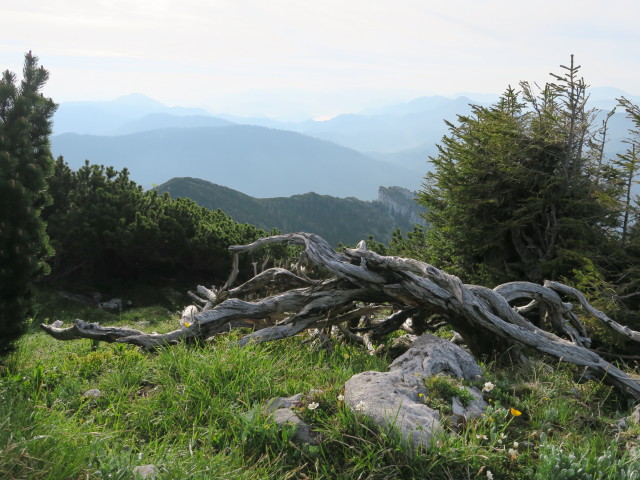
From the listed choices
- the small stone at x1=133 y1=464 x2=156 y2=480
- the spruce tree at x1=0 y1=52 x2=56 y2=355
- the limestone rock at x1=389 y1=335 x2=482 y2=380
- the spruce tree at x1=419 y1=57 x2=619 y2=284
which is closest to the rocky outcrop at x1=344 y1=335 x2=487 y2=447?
the limestone rock at x1=389 y1=335 x2=482 y2=380

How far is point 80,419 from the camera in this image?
3660mm

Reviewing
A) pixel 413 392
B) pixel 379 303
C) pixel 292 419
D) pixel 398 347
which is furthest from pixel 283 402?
pixel 379 303

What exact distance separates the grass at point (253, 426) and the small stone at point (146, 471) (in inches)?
1.7

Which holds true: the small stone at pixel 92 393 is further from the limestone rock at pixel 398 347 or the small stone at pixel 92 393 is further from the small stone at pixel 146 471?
the limestone rock at pixel 398 347

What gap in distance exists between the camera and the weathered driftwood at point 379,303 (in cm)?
561

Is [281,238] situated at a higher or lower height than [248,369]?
higher

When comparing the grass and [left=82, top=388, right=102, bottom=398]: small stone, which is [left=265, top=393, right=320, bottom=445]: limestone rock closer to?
the grass

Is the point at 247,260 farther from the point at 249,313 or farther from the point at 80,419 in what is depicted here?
the point at 80,419

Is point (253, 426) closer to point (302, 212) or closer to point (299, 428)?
point (299, 428)

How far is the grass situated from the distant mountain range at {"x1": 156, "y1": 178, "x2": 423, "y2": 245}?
129157mm

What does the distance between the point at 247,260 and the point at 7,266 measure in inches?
607

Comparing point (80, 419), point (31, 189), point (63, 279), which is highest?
point (31, 189)

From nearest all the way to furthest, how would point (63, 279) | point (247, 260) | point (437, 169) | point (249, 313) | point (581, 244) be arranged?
point (249, 313)
point (581, 244)
point (437, 169)
point (63, 279)
point (247, 260)

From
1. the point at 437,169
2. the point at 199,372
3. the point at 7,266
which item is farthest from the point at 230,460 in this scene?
the point at 437,169
